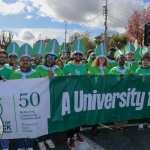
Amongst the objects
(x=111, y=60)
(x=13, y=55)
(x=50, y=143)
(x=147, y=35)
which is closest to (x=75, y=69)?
(x=50, y=143)

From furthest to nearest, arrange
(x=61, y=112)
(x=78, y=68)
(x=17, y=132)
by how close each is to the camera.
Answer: (x=78, y=68), (x=61, y=112), (x=17, y=132)

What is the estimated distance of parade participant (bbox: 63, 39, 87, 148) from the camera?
6.28 meters

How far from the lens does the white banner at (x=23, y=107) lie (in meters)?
5.49

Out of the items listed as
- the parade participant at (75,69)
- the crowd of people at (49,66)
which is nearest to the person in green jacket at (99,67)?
the crowd of people at (49,66)

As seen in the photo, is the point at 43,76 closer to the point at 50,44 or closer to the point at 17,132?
the point at 50,44

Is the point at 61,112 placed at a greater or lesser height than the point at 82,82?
lesser

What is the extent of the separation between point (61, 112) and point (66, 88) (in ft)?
1.71

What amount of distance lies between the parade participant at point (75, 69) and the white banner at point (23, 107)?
76cm

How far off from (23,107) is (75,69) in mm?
1646

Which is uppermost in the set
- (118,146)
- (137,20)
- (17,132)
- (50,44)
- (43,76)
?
(137,20)

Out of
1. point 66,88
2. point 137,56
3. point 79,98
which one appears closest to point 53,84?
point 66,88

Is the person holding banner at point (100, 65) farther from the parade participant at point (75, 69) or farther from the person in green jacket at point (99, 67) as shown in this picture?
the parade participant at point (75, 69)

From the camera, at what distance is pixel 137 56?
32.4 feet

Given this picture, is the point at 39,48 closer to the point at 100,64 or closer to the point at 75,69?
the point at 75,69
